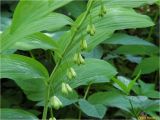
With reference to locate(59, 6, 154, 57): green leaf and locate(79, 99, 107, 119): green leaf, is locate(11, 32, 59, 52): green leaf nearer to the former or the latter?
locate(59, 6, 154, 57): green leaf

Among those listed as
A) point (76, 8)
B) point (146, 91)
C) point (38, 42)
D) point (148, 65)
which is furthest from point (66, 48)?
point (76, 8)

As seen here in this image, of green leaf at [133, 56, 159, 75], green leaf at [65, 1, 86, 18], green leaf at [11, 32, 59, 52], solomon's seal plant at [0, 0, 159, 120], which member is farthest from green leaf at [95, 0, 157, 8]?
green leaf at [65, 1, 86, 18]

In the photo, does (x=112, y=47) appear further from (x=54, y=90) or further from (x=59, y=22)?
(x=59, y=22)

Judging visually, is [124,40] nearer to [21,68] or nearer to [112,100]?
[112,100]

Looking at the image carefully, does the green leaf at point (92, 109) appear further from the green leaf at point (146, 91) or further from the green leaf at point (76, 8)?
the green leaf at point (76, 8)

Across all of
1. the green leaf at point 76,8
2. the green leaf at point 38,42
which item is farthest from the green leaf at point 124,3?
the green leaf at point 76,8
